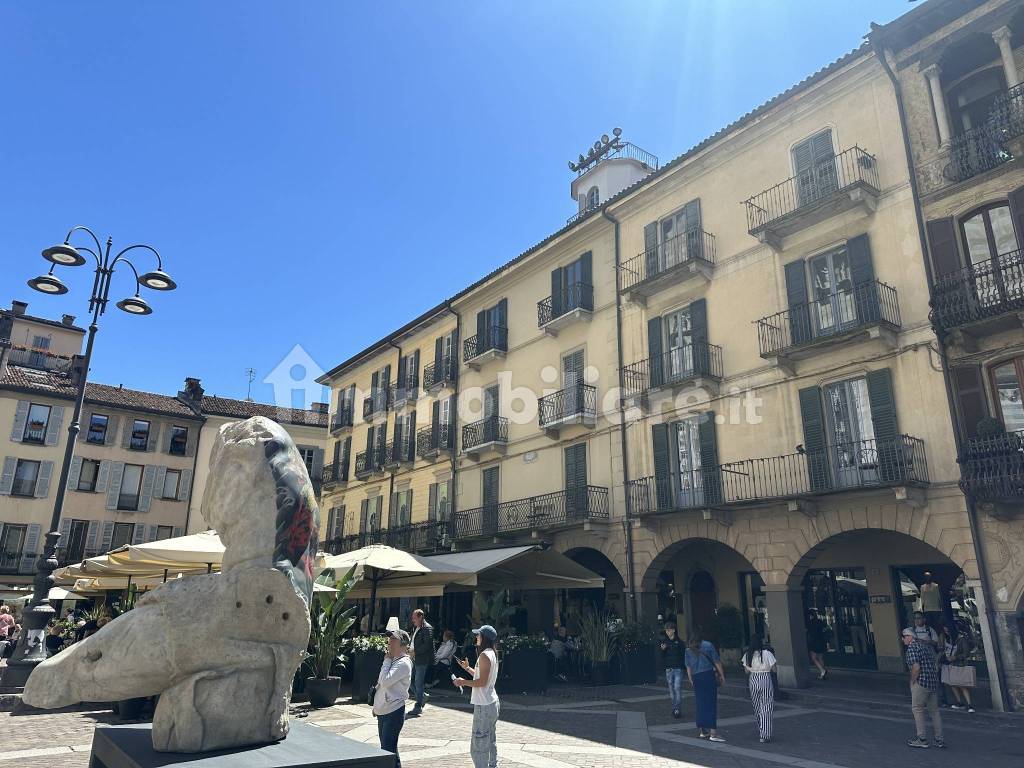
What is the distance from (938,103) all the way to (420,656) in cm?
1574

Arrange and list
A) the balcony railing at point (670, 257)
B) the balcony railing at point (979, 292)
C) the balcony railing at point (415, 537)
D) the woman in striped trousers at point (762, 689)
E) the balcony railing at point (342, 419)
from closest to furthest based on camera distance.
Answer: the woman in striped trousers at point (762, 689)
the balcony railing at point (979, 292)
the balcony railing at point (670, 257)
the balcony railing at point (415, 537)
the balcony railing at point (342, 419)

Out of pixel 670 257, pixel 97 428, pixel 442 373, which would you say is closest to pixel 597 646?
pixel 670 257

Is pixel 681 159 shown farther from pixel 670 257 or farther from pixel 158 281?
pixel 158 281

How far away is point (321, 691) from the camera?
12.1m

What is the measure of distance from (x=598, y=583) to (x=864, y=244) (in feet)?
34.1

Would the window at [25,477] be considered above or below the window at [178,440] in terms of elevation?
below

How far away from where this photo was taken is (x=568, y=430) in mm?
22969

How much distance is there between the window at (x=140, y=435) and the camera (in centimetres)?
4206

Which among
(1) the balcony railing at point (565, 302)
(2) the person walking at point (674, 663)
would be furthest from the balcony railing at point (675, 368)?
(2) the person walking at point (674, 663)

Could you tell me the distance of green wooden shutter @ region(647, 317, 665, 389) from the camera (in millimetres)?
20125

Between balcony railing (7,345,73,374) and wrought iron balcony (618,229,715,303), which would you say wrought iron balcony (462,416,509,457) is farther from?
balcony railing (7,345,73,374)

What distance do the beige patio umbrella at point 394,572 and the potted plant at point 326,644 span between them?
35.0 inches

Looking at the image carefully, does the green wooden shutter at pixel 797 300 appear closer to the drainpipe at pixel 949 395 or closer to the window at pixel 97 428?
the drainpipe at pixel 949 395

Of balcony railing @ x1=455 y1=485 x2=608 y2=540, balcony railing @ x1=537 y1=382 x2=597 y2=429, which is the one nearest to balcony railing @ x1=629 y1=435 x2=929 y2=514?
balcony railing @ x1=455 y1=485 x2=608 y2=540
